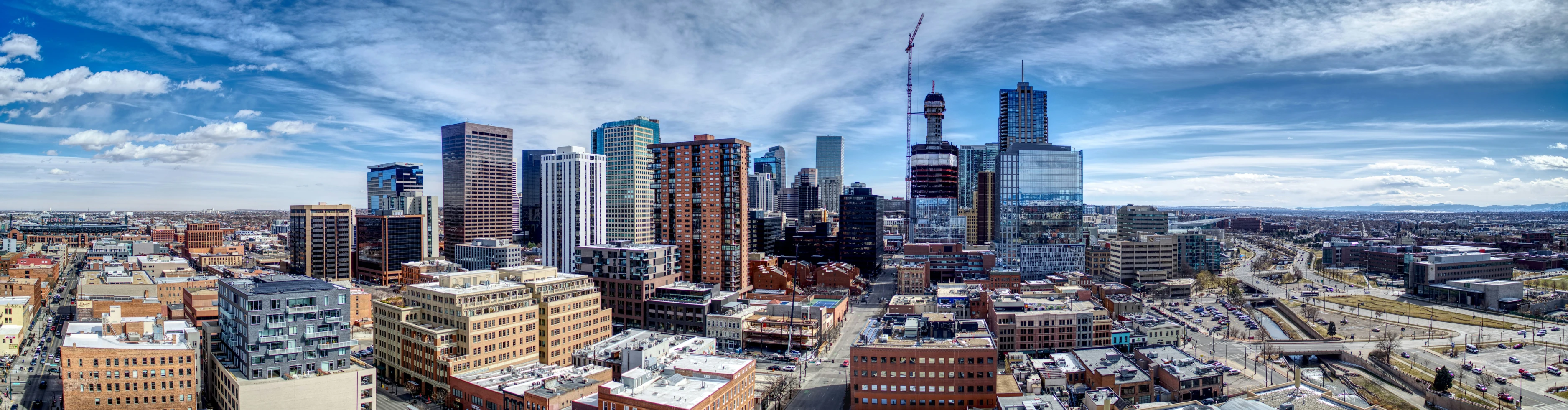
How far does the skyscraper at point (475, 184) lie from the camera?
478ft

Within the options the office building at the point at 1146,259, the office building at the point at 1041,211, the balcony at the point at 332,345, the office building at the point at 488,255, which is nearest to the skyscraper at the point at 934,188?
the office building at the point at 1041,211

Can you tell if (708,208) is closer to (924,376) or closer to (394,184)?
(924,376)

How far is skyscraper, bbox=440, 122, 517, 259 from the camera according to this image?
145625 mm

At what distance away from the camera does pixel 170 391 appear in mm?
44875

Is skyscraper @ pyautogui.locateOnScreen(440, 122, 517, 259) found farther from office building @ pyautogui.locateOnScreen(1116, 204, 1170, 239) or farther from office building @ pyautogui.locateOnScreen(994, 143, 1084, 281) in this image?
office building @ pyautogui.locateOnScreen(1116, 204, 1170, 239)

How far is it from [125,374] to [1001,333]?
206 feet

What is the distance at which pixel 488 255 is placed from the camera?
388 ft

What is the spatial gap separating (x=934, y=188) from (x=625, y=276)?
104890 mm

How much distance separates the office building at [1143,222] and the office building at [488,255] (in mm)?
103520

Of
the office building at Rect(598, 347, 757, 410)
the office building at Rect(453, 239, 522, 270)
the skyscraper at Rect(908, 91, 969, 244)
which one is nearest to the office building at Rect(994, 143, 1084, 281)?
the skyscraper at Rect(908, 91, 969, 244)

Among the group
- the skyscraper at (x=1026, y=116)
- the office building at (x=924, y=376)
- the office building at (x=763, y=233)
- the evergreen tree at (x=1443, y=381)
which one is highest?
the skyscraper at (x=1026, y=116)

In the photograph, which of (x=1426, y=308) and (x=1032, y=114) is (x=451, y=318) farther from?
(x=1032, y=114)

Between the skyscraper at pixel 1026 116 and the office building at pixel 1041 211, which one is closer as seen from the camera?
the office building at pixel 1041 211

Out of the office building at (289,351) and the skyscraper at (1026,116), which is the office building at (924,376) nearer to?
the office building at (289,351)
